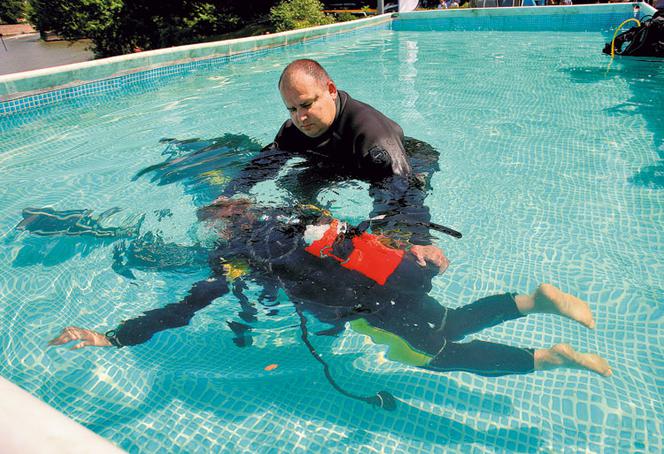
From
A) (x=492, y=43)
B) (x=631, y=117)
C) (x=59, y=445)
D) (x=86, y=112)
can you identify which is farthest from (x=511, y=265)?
(x=492, y=43)

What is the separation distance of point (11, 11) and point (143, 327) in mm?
68694

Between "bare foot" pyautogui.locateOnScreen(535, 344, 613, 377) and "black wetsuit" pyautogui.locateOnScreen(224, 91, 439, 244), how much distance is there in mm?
807

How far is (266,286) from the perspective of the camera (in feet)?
8.27

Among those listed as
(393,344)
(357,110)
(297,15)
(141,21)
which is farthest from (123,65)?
(141,21)

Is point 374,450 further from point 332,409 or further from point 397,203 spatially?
point 397,203

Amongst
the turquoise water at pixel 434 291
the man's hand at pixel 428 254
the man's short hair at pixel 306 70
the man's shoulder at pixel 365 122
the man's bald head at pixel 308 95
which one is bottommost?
the turquoise water at pixel 434 291

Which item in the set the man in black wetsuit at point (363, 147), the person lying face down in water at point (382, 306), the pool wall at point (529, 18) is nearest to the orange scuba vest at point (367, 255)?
the person lying face down in water at point (382, 306)

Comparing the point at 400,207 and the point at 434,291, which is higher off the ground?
the point at 400,207

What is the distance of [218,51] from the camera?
9625mm

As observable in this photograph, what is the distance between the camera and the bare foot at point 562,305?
2178mm

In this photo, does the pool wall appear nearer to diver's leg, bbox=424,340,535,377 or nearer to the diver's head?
the diver's head

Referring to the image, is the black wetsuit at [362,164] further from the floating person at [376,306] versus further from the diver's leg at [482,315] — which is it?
the diver's leg at [482,315]

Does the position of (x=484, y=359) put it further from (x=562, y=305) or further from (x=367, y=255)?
(x=367, y=255)

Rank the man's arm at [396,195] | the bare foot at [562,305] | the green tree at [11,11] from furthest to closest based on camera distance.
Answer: the green tree at [11,11], the man's arm at [396,195], the bare foot at [562,305]
